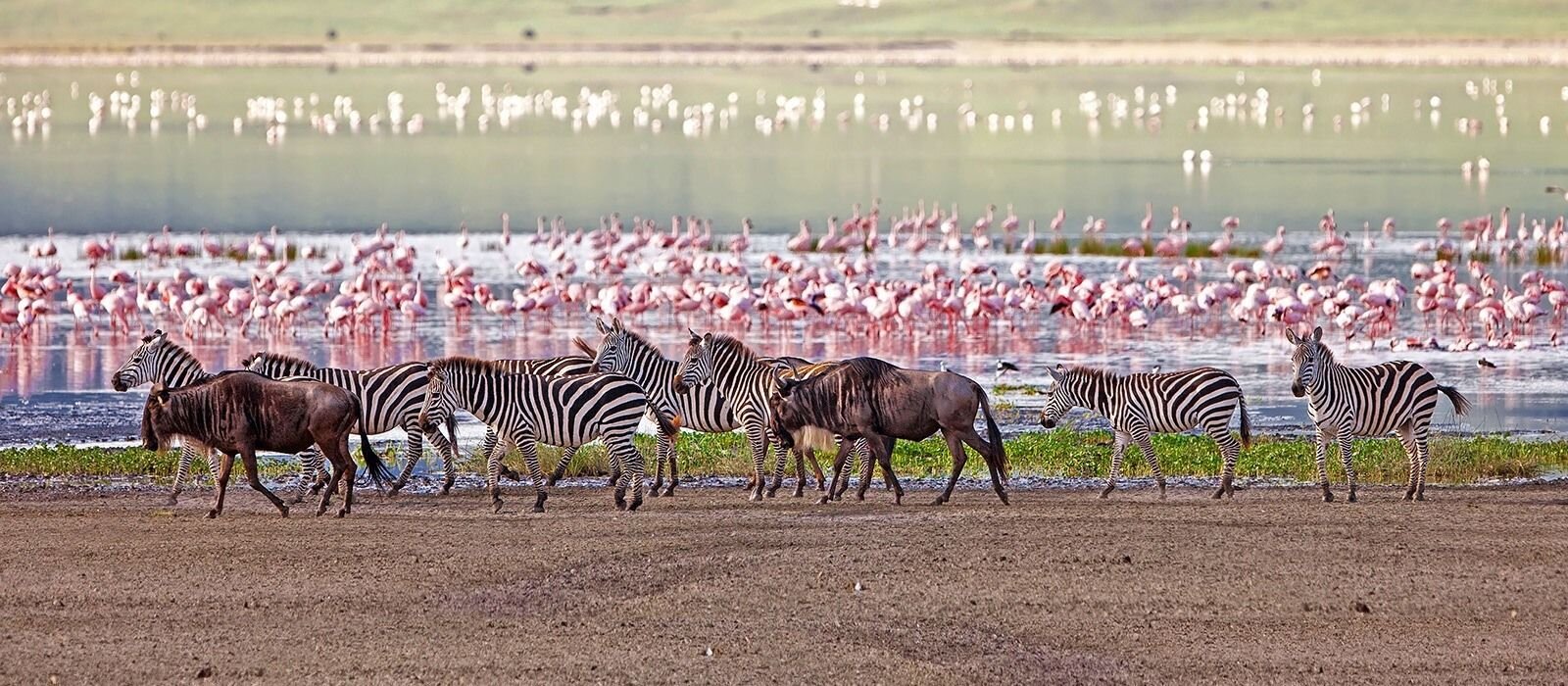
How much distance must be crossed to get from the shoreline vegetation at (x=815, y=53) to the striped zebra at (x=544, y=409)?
479 feet

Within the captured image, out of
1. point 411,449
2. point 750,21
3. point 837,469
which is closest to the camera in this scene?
point 837,469

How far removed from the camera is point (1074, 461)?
15.5 meters

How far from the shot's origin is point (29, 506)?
44.0ft

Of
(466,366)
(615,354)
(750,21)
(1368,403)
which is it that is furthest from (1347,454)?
(750,21)

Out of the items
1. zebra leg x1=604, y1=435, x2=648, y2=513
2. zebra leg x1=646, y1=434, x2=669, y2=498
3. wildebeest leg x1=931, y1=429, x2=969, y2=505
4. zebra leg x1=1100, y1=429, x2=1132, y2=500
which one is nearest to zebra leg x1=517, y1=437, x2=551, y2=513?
zebra leg x1=604, y1=435, x2=648, y2=513

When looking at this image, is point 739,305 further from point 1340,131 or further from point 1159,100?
point 1159,100

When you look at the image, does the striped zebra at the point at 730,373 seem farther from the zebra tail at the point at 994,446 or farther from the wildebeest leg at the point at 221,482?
the wildebeest leg at the point at 221,482

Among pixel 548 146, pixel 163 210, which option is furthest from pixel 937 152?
pixel 163 210

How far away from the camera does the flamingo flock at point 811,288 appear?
81.6 feet

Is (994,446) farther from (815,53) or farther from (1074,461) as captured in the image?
(815,53)

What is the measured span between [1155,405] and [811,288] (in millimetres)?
12342

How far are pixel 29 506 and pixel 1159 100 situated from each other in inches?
3785

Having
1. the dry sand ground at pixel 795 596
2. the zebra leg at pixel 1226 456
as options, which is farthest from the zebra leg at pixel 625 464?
the zebra leg at pixel 1226 456

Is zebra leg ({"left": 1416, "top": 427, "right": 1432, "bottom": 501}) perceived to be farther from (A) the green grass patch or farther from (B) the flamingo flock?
(B) the flamingo flock
